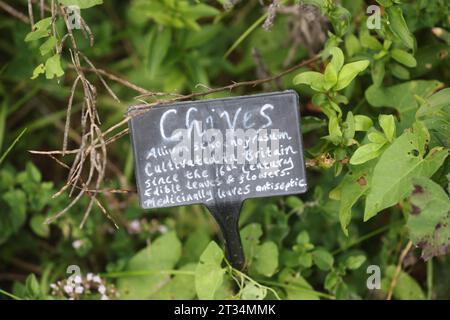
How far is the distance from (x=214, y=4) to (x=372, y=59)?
625mm

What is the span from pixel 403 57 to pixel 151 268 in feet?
2.80

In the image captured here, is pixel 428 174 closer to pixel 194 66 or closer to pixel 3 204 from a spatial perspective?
pixel 194 66

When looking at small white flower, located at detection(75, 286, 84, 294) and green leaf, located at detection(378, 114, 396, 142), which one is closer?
green leaf, located at detection(378, 114, 396, 142)

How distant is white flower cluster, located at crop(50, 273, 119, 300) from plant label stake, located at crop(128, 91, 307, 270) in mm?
347

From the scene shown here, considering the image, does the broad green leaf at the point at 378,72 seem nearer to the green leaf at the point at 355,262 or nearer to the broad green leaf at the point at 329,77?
the broad green leaf at the point at 329,77

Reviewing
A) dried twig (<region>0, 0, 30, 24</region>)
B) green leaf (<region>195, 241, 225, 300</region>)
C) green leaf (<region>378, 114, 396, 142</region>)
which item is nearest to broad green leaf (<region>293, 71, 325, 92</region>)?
green leaf (<region>378, 114, 396, 142</region>)

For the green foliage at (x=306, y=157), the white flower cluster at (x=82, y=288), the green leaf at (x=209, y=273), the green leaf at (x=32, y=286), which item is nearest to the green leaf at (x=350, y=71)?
the green foliage at (x=306, y=157)

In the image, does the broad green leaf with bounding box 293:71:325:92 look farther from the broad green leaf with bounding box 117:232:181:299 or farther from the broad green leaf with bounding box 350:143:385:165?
the broad green leaf with bounding box 117:232:181:299

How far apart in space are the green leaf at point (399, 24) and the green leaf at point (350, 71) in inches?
3.7

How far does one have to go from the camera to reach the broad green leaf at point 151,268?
1778 mm

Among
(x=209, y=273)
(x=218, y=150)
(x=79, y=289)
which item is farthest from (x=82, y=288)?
(x=218, y=150)

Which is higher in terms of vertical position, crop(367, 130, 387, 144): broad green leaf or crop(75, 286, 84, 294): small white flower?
crop(367, 130, 387, 144): broad green leaf

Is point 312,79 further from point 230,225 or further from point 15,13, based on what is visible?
point 15,13

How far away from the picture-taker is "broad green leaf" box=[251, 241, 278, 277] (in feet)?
5.32
